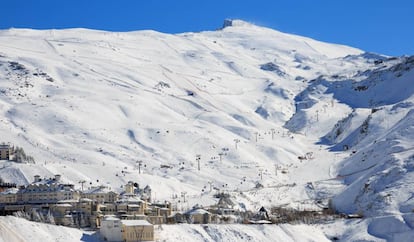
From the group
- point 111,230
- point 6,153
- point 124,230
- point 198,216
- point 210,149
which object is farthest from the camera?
point 210,149

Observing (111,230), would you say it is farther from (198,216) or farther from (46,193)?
(46,193)

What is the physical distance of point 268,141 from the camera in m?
172

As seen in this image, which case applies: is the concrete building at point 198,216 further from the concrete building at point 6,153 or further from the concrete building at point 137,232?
the concrete building at point 6,153

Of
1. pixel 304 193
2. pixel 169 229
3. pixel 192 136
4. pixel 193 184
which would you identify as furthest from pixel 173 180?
pixel 169 229

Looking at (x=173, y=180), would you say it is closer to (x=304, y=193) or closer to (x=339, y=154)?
(x=304, y=193)

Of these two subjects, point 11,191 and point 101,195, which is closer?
point 11,191

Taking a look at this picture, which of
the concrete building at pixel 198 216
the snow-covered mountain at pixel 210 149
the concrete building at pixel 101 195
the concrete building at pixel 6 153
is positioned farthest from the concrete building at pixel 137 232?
the concrete building at pixel 6 153

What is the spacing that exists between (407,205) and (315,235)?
12.4 metres

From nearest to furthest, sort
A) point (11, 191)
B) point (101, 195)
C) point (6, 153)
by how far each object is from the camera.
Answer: point (11, 191) < point (101, 195) < point (6, 153)

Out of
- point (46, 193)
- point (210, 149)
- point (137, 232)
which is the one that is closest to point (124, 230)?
point (137, 232)

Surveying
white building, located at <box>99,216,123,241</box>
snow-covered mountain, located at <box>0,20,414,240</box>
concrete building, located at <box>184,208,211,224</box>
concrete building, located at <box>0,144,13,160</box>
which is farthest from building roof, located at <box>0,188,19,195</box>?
white building, located at <box>99,216,123,241</box>

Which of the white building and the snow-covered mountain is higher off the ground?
the snow-covered mountain

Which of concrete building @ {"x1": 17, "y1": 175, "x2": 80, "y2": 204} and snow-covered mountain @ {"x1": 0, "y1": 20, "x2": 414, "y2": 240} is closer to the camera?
concrete building @ {"x1": 17, "y1": 175, "x2": 80, "y2": 204}

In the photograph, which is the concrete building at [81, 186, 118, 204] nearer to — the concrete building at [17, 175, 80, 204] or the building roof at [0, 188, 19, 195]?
the concrete building at [17, 175, 80, 204]
